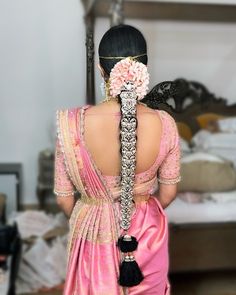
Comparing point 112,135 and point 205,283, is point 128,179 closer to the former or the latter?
point 112,135

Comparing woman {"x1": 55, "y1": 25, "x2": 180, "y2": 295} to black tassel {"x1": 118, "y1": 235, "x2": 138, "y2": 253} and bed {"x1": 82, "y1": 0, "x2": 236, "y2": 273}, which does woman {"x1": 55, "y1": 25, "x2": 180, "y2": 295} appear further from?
bed {"x1": 82, "y1": 0, "x2": 236, "y2": 273}

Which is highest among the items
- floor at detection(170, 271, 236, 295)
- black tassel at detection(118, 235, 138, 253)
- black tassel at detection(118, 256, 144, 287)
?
black tassel at detection(118, 235, 138, 253)

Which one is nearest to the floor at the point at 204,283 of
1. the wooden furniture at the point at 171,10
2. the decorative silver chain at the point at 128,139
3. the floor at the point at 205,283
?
the floor at the point at 205,283

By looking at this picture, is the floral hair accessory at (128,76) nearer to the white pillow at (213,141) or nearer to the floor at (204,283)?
the floor at (204,283)

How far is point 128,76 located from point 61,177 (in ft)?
1.11

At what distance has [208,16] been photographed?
2.84 meters

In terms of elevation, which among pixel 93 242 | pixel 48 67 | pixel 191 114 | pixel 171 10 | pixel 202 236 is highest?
pixel 171 10

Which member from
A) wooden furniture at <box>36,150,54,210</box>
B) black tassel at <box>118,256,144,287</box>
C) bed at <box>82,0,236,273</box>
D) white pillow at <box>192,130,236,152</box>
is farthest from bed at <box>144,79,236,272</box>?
wooden furniture at <box>36,150,54,210</box>

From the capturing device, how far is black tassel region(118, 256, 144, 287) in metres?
1.21

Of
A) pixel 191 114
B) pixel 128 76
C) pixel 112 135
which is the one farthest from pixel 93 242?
pixel 191 114

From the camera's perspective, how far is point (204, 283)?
214 centimetres

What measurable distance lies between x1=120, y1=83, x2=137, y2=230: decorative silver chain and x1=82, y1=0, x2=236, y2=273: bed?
195 millimetres

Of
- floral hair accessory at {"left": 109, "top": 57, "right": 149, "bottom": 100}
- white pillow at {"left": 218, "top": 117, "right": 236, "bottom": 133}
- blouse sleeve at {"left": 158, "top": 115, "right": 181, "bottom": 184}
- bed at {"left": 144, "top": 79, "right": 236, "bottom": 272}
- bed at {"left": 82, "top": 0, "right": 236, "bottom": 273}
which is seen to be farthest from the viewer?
white pillow at {"left": 218, "top": 117, "right": 236, "bottom": 133}

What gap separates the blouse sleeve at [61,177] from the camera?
3.92 ft
